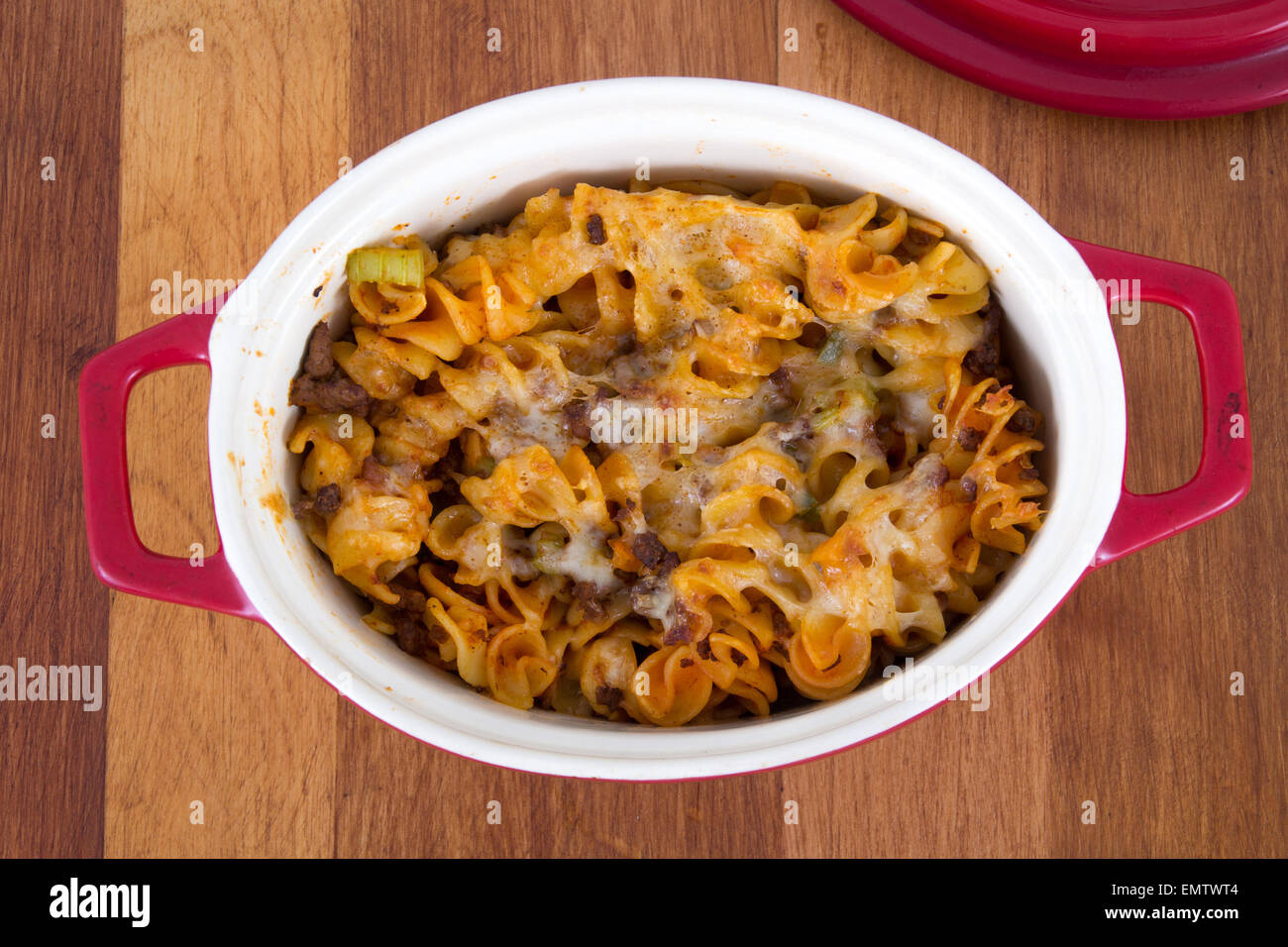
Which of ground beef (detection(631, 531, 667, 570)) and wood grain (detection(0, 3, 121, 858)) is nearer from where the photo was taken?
ground beef (detection(631, 531, 667, 570))

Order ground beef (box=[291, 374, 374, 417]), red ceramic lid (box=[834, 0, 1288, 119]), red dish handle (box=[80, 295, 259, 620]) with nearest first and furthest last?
red dish handle (box=[80, 295, 259, 620])
ground beef (box=[291, 374, 374, 417])
red ceramic lid (box=[834, 0, 1288, 119])

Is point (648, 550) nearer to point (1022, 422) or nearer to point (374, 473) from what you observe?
point (374, 473)

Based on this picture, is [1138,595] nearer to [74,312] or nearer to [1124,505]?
[1124,505]

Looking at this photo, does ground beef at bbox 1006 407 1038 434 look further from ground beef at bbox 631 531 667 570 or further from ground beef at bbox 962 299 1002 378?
ground beef at bbox 631 531 667 570

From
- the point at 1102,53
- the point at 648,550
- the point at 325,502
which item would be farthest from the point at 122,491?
the point at 1102,53

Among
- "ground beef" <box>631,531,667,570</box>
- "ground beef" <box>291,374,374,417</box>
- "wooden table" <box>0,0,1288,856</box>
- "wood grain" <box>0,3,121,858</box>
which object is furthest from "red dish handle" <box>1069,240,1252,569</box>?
"wood grain" <box>0,3,121,858</box>

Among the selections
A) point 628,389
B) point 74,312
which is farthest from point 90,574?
point 628,389

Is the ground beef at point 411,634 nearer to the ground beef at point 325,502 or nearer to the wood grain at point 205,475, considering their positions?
the ground beef at point 325,502
